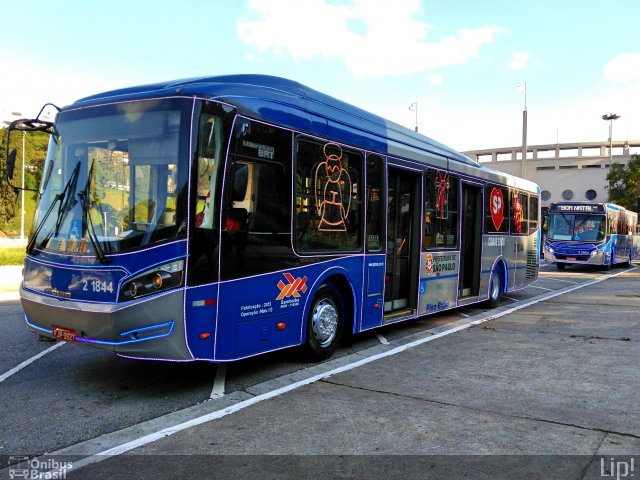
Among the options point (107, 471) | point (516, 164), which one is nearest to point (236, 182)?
point (107, 471)

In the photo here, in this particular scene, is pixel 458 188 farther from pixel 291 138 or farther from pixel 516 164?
pixel 516 164

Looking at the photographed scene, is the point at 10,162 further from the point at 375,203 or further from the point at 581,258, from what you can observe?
the point at 581,258

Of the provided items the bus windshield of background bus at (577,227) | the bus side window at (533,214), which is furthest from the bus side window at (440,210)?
the bus windshield of background bus at (577,227)

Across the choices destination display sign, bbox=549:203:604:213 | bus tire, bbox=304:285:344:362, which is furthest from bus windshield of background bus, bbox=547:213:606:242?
bus tire, bbox=304:285:344:362

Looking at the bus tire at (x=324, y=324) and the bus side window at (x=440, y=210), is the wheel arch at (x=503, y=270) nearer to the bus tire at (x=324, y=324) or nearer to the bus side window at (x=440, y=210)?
the bus side window at (x=440, y=210)

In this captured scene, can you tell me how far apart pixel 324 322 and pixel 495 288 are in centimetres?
679

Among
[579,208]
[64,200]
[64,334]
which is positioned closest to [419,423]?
[64,334]

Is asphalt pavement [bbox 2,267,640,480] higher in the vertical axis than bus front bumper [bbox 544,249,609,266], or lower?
lower

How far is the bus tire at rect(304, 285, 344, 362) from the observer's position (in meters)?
6.68

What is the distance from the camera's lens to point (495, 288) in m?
12.4

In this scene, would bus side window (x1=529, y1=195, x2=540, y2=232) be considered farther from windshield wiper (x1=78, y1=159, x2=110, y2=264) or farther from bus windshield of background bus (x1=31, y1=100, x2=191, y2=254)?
windshield wiper (x1=78, y1=159, x2=110, y2=264)

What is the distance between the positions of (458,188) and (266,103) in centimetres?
529

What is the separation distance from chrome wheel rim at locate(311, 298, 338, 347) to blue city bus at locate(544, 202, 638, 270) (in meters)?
20.8

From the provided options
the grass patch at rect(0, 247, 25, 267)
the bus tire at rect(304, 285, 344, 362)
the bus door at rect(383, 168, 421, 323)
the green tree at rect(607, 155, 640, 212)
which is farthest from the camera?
the green tree at rect(607, 155, 640, 212)
